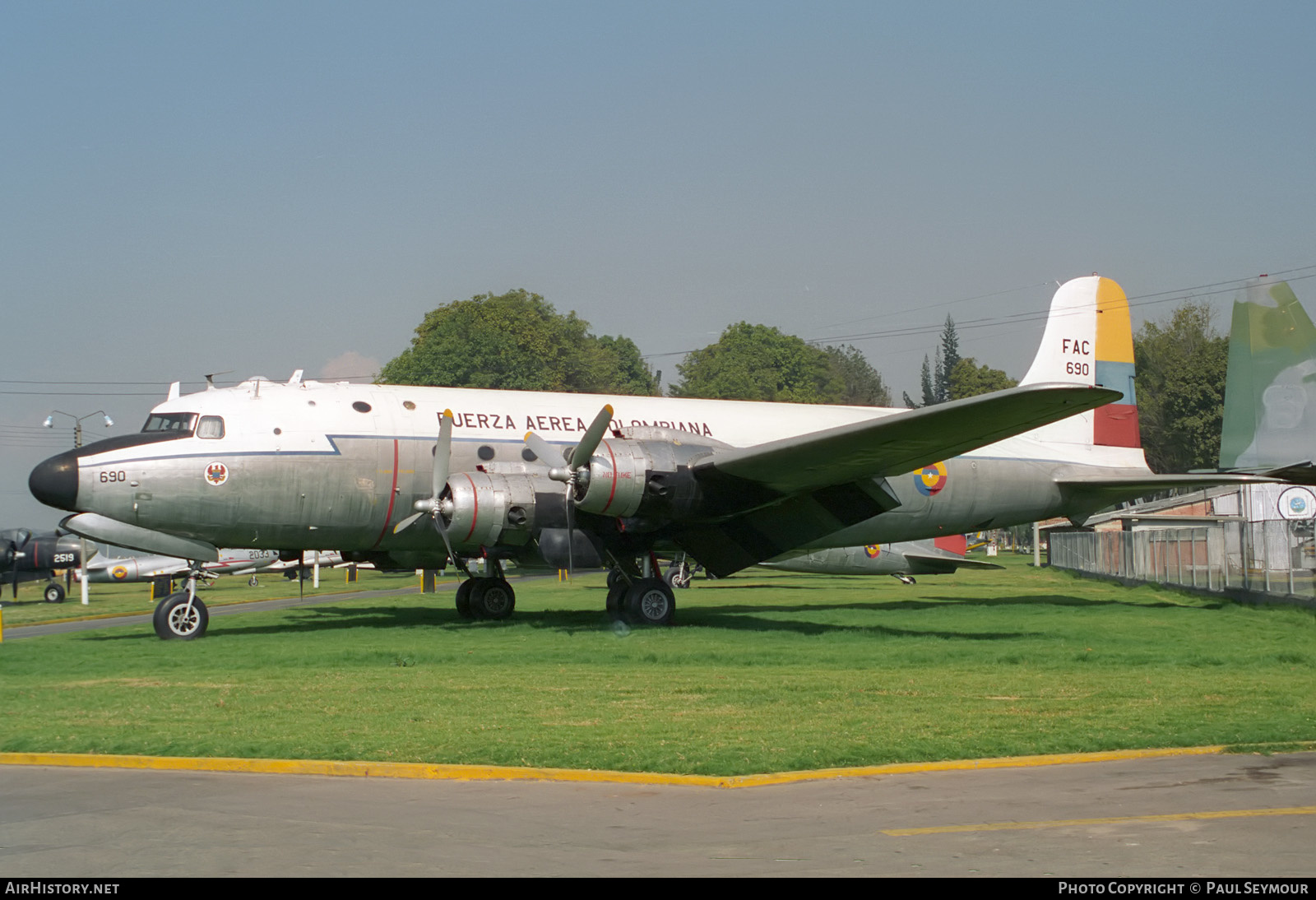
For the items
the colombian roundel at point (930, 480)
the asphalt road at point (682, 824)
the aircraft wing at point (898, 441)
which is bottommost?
the asphalt road at point (682, 824)

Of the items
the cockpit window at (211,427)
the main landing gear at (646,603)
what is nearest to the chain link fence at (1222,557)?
the main landing gear at (646,603)

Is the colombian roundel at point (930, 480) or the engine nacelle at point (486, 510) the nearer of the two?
the engine nacelle at point (486, 510)

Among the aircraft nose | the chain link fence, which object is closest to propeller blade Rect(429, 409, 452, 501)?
the aircraft nose

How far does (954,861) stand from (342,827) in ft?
11.4

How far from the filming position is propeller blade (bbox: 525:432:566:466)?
20.5 m

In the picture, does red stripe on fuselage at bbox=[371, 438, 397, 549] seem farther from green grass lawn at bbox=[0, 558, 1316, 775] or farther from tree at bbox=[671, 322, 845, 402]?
tree at bbox=[671, 322, 845, 402]

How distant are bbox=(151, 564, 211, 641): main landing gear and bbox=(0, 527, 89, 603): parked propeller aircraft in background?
26997mm

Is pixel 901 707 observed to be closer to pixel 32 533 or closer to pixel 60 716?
pixel 60 716

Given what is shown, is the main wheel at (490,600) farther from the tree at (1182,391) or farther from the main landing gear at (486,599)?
the tree at (1182,391)

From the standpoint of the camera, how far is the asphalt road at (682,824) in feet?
18.9

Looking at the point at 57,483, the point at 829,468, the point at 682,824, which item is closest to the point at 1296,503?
the point at 829,468

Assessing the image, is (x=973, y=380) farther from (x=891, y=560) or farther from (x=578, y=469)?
(x=578, y=469)

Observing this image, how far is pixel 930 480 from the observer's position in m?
24.8

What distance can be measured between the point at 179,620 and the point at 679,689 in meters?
11.2
